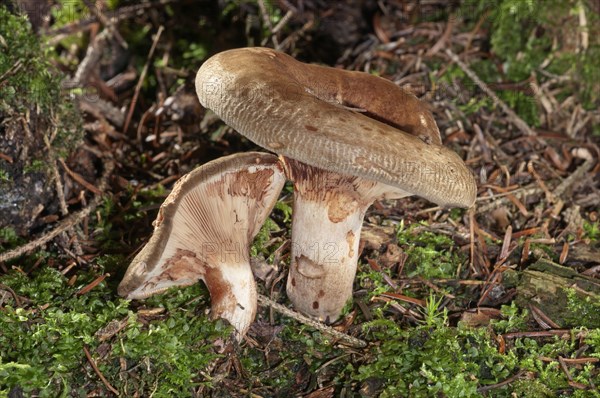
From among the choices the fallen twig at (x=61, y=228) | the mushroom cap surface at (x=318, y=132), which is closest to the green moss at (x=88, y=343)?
the fallen twig at (x=61, y=228)

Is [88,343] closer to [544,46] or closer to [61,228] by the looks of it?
[61,228]

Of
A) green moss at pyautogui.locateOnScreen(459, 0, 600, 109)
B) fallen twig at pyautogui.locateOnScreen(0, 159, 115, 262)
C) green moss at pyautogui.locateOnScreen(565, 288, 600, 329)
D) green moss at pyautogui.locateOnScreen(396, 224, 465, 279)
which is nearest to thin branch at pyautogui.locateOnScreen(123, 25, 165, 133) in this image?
fallen twig at pyautogui.locateOnScreen(0, 159, 115, 262)

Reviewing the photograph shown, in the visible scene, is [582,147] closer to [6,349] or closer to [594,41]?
[594,41]

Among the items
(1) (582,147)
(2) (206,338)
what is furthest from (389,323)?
(1) (582,147)

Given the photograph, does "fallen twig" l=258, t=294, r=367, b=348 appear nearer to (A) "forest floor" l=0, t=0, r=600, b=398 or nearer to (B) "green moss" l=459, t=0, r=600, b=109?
(A) "forest floor" l=0, t=0, r=600, b=398

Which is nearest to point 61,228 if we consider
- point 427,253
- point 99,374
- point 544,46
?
point 99,374

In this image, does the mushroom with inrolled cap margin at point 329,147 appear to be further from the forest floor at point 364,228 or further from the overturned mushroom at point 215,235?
the forest floor at point 364,228
